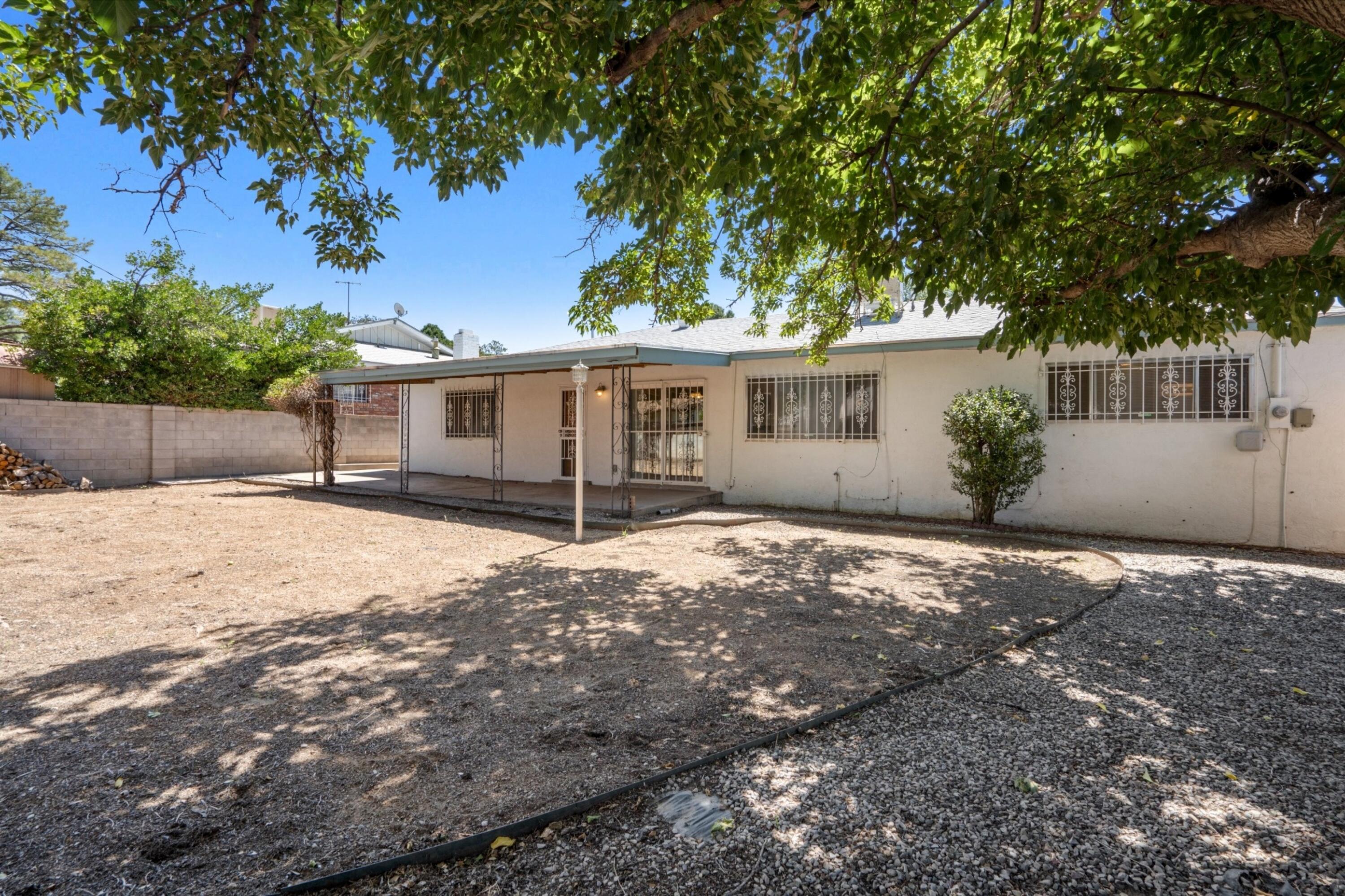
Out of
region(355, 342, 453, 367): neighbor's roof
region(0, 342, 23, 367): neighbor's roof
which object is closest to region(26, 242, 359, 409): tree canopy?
region(0, 342, 23, 367): neighbor's roof

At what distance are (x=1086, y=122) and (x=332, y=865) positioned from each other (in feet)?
20.2

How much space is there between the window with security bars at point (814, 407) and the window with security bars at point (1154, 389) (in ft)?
8.26

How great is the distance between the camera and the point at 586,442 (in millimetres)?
13320

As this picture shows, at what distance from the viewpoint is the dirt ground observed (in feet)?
7.40

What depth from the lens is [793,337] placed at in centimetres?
1017

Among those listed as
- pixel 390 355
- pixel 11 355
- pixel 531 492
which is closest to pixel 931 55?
pixel 531 492

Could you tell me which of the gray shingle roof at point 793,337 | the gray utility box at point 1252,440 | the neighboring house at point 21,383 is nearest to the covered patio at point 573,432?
the gray shingle roof at point 793,337

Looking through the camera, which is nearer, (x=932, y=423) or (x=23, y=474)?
(x=932, y=423)

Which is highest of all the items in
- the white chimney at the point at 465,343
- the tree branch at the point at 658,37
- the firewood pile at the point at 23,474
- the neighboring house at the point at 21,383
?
the white chimney at the point at 465,343

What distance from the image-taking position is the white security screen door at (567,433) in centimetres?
1359

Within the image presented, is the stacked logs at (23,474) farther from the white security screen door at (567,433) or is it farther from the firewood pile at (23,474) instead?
the white security screen door at (567,433)

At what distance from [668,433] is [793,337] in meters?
3.35

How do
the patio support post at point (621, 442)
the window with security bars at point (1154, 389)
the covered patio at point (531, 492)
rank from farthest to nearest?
the covered patio at point (531, 492), the patio support post at point (621, 442), the window with security bars at point (1154, 389)

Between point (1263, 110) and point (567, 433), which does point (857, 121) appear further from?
point (567, 433)
